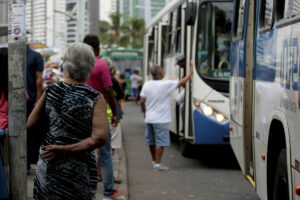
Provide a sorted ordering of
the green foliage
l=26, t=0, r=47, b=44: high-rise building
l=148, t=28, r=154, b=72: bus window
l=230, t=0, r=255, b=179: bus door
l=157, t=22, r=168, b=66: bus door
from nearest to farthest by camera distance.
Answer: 1. l=230, t=0, r=255, b=179: bus door
2. l=26, t=0, r=47, b=44: high-rise building
3. l=157, t=22, r=168, b=66: bus door
4. l=148, t=28, r=154, b=72: bus window
5. the green foliage

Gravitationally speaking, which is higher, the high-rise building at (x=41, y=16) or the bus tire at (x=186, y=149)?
the high-rise building at (x=41, y=16)

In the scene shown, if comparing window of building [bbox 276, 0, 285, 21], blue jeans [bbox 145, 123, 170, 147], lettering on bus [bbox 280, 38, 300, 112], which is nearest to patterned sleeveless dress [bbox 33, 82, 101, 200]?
lettering on bus [bbox 280, 38, 300, 112]

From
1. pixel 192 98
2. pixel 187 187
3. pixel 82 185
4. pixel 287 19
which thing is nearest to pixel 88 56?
pixel 82 185

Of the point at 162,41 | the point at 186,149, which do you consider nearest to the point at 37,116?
the point at 186,149

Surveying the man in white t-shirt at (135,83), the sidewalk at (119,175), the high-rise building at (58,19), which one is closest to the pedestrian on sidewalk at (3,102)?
the sidewalk at (119,175)

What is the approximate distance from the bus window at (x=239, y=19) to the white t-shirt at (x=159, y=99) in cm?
218

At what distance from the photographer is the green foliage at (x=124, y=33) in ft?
218

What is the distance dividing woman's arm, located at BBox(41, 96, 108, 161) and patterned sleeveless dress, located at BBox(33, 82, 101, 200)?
0.04 m

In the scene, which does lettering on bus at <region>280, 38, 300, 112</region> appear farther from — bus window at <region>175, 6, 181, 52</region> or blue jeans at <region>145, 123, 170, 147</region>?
bus window at <region>175, 6, 181, 52</region>

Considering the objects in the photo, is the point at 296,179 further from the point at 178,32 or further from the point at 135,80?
the point at 135,80

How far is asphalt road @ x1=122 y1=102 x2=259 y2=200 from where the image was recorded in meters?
8.01

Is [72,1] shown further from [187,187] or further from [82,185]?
[82,185]

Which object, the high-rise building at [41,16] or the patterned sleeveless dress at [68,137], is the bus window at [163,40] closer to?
the high-rise building at [41,16]

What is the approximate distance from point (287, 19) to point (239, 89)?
267 cm
